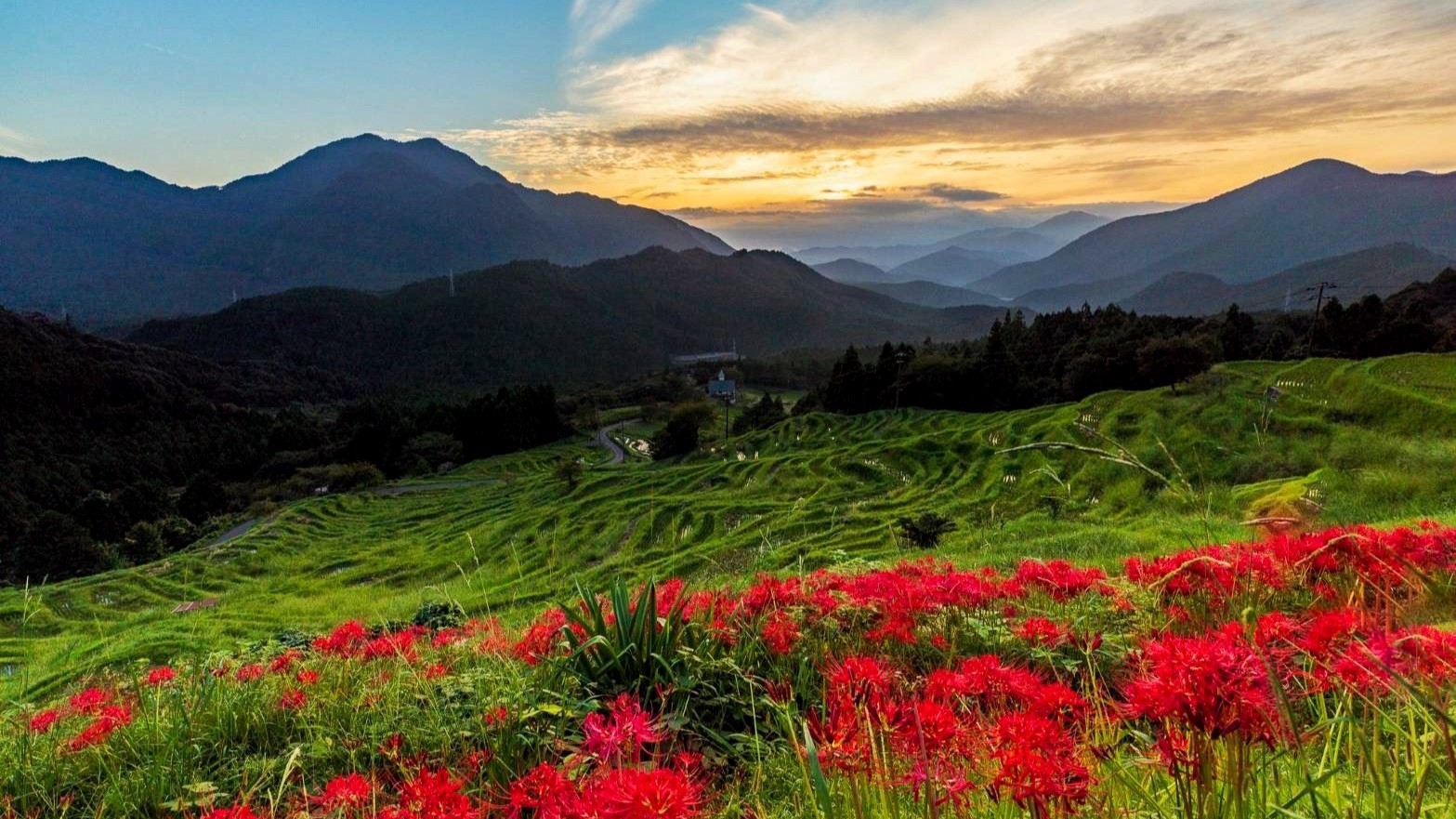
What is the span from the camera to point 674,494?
110ft

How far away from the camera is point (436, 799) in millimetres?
1847

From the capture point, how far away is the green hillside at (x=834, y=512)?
1193cm

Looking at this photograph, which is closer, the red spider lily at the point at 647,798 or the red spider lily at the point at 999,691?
the red spider lily at the point at 647,798

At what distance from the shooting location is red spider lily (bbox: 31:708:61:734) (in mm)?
3359

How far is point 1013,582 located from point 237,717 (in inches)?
171

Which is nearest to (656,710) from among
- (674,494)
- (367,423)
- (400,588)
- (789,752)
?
(789,752)

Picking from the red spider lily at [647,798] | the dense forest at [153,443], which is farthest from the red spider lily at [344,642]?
the dense forest at [153,443]

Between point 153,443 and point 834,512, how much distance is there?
114 m

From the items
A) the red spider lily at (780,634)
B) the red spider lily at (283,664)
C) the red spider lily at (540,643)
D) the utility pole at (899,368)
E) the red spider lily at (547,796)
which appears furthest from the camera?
the utility pole at (899,368)

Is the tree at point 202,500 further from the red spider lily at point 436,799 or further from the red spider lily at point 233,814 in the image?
the red spider lily at point 436,799

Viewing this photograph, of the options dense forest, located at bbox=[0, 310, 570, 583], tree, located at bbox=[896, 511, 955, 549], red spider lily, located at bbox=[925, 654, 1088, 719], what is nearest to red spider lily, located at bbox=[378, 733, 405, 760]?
red spider lily, located at bbox=[925, 654, 1088, 719]

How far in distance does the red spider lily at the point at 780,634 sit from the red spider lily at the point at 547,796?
1466mm

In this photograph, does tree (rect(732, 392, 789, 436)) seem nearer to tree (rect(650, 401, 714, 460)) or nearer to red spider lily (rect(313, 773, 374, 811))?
tree (rect(650, 401, 714, 460))

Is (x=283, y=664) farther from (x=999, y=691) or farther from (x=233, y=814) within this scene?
(x=999, y=691)
